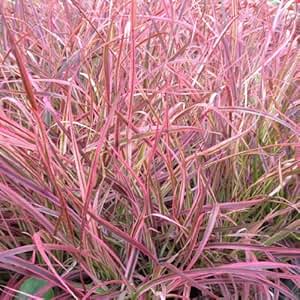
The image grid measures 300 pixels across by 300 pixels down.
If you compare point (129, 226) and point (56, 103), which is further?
point (56, 103)

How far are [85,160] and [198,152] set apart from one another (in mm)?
162

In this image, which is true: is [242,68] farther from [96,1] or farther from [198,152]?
[96,1]

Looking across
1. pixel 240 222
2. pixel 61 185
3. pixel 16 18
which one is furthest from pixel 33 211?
pixel 16 18

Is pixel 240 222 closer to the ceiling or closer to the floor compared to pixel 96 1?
closer to the floor

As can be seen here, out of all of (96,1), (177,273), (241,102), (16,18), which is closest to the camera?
(177,273)

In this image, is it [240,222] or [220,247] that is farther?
[240,222]

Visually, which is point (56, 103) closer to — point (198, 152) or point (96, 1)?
point (198, 152)

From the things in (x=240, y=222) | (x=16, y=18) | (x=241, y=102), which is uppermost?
(x=16, y=18)

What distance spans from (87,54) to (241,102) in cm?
27

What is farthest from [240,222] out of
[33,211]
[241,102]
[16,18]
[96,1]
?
[96,1]

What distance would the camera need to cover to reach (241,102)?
1019 millimetres

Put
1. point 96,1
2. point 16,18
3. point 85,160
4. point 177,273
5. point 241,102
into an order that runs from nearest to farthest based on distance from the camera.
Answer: point 177,273, point 85,160, point 241,102, point 16,18, point 96,1

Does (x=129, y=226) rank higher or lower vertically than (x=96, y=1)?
lower

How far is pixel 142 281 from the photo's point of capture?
2.57 feet
